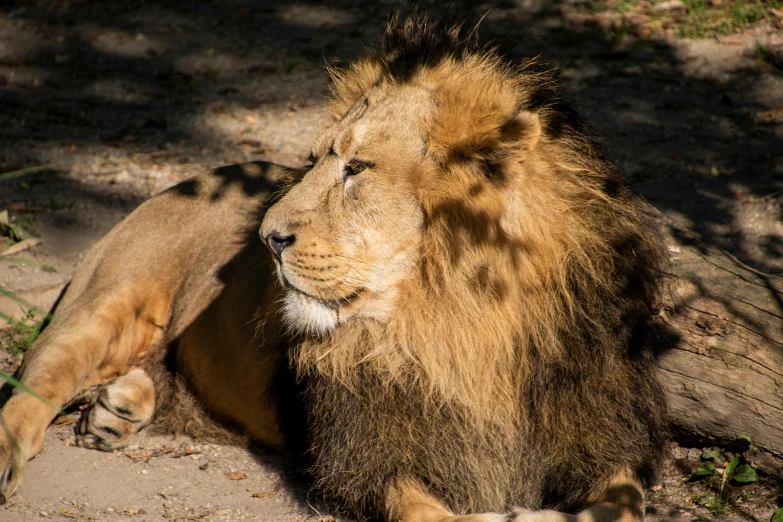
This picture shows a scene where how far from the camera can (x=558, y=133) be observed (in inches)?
113

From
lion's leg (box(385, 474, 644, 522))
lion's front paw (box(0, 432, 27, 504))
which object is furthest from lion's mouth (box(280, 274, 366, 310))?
lion's front paw (box(0, 432, 27, 504))

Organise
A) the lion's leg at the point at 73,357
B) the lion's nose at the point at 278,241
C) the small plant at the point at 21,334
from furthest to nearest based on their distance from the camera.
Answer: the small plant at the point at 21,334 < the lion's leg at the point at 73,357 < the lion's nose at the point at 278,241

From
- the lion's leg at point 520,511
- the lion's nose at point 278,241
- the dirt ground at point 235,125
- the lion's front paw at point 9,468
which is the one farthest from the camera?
the dirt ground at point 235,125

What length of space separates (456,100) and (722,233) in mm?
2570

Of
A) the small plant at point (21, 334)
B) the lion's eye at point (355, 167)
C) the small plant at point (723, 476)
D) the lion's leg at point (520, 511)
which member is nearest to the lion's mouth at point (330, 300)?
the lion's eye at point (355, 167)

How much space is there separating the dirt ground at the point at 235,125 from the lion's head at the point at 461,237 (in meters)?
0.80

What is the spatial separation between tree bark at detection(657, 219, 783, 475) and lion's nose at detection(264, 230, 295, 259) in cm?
152

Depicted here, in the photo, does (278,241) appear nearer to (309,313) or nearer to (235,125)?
(309,313)

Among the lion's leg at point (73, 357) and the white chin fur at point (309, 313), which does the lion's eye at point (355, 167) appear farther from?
the lion's leg at point (73, 357)

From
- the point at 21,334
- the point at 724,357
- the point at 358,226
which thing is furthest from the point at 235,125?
the point at 724,357

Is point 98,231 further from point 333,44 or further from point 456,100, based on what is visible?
point 456,100

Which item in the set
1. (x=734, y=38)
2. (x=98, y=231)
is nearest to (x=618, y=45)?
(x=734, y=38)

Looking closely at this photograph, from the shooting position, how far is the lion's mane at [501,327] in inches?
107

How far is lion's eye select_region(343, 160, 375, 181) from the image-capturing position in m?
2.83
